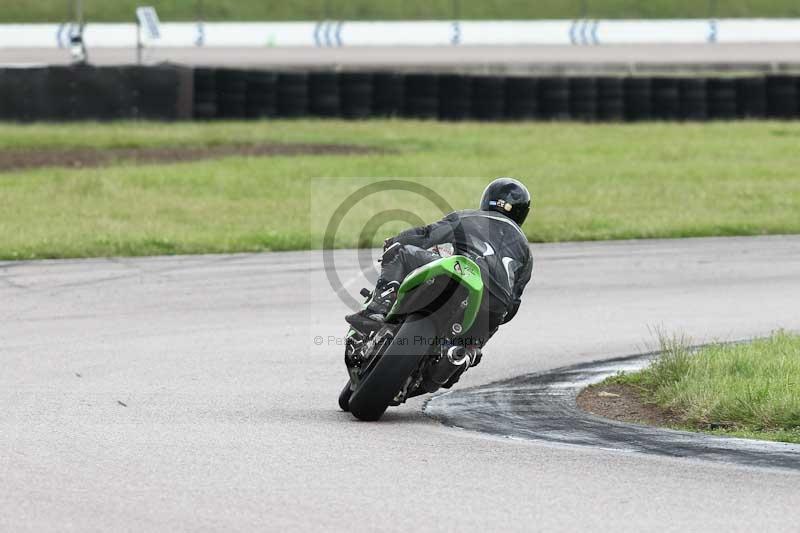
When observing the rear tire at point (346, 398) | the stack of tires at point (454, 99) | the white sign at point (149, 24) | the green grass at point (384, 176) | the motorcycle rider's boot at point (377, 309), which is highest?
the motorcycle rider's boot at point (377, 309)

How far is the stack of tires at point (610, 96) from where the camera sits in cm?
2905

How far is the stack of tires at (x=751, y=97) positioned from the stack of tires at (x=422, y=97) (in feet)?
19.9

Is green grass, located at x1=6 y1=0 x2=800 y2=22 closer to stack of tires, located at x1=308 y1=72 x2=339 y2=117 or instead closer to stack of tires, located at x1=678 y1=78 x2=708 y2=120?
stack of tires, located at x1=678 y1=78 x2=708 y2=120

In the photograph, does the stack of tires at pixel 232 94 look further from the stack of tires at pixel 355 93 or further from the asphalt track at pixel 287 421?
the asphalt track at pixel 287 421

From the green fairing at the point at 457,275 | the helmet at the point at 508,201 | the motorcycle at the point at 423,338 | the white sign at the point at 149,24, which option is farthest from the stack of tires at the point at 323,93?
the green fairing at the point at 457,275

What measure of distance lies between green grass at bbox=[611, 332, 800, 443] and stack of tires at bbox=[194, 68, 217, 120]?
61.7 ft

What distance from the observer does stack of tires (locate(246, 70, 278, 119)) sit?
28156mm

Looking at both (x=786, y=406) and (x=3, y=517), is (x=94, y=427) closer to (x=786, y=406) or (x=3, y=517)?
(x=3, y=517)

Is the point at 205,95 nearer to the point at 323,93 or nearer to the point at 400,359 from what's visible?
the point at 323,93

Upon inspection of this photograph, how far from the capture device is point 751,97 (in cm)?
2912

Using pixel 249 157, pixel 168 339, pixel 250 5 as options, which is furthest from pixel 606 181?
pixel 250 5

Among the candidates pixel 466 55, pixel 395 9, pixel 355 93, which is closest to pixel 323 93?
pixel 355 93

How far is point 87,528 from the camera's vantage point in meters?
5.84

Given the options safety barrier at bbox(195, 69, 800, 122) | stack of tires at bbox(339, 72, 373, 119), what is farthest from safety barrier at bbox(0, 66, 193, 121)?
stack of tires at bbox(339, 72, 373, 119)
